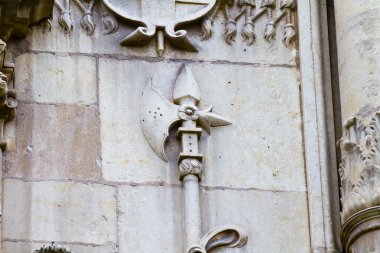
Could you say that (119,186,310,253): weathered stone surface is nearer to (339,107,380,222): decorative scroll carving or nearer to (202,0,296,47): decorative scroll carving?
(339,107,380,222): decorative scroll carving

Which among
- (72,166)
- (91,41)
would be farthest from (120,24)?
(72,166)

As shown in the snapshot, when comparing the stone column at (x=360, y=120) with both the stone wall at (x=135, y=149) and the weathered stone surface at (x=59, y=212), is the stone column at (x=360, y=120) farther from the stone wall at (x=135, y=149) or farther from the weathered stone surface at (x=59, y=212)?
the weathered stone surface at (x=59, y=212)

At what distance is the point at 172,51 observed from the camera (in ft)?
43.8

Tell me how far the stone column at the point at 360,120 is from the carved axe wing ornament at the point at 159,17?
99cm

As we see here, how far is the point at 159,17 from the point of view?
43.8 feet

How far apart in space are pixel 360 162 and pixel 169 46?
5.36 ft

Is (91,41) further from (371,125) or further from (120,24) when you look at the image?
(371,125)

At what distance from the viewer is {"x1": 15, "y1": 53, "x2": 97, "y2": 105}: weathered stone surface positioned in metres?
13.0

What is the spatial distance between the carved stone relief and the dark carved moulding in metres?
0.85

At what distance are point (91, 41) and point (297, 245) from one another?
1.93 meters

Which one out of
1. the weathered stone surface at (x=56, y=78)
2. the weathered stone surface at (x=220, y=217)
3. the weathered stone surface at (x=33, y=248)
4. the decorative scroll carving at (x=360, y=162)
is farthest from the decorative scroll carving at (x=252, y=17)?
the weathered stone surface at (x=33, y=248)

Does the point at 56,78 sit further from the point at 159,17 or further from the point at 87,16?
the point at 159,17

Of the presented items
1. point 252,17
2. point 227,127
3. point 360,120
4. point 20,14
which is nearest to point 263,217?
point 227,127

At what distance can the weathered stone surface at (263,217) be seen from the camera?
1276cm
